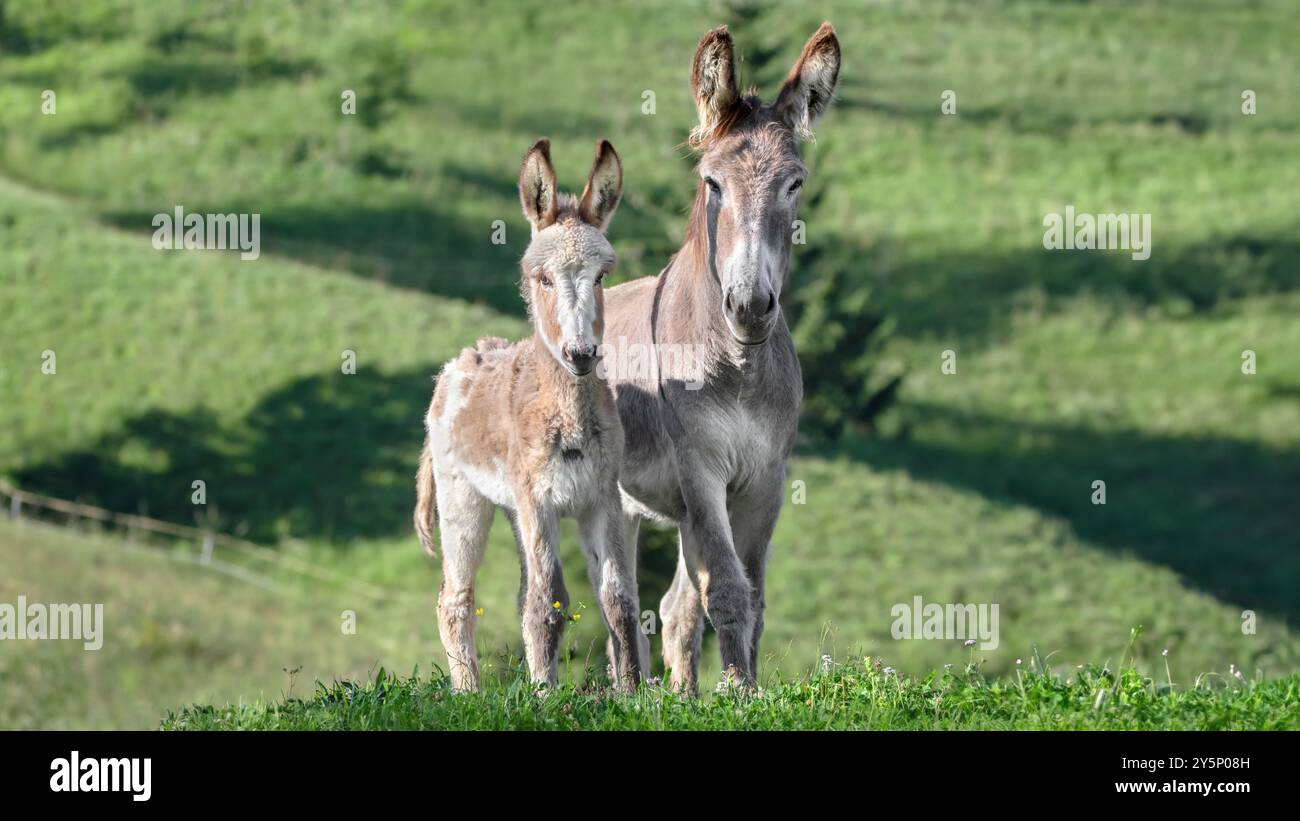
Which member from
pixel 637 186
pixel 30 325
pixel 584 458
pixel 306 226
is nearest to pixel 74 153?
pixel 306 226

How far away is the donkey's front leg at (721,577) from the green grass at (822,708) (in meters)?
0.59

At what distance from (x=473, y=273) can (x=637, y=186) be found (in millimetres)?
7442

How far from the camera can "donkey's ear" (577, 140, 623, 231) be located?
33.6 feet

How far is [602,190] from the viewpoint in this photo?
10.4 meters

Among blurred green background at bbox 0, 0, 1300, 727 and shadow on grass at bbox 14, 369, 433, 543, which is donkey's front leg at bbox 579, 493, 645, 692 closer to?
blurred green background at bbox 0, 0, 1300, 727

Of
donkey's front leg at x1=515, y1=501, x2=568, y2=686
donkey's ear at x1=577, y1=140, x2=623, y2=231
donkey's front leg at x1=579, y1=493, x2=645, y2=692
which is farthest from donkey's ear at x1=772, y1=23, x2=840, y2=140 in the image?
donkey's front leg at x1=515, y1=501, x2=568, y2=686

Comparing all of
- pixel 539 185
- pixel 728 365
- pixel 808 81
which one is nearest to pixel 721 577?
pixel 728 365

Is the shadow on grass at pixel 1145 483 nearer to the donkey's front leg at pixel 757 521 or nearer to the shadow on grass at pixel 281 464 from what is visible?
the shadow on grass at pixel 281 464

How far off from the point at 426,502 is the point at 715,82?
4.16 m

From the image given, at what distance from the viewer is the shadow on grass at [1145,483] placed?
4647cm

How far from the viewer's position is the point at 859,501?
42.4m

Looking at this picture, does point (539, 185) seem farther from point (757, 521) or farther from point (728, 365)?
point (757, 521)

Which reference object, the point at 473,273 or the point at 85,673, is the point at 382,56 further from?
the point at 85,673

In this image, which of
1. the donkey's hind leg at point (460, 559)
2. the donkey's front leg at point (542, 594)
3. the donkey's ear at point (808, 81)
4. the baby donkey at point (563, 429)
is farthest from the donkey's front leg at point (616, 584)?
the donkey's ear at point (808, 81)
